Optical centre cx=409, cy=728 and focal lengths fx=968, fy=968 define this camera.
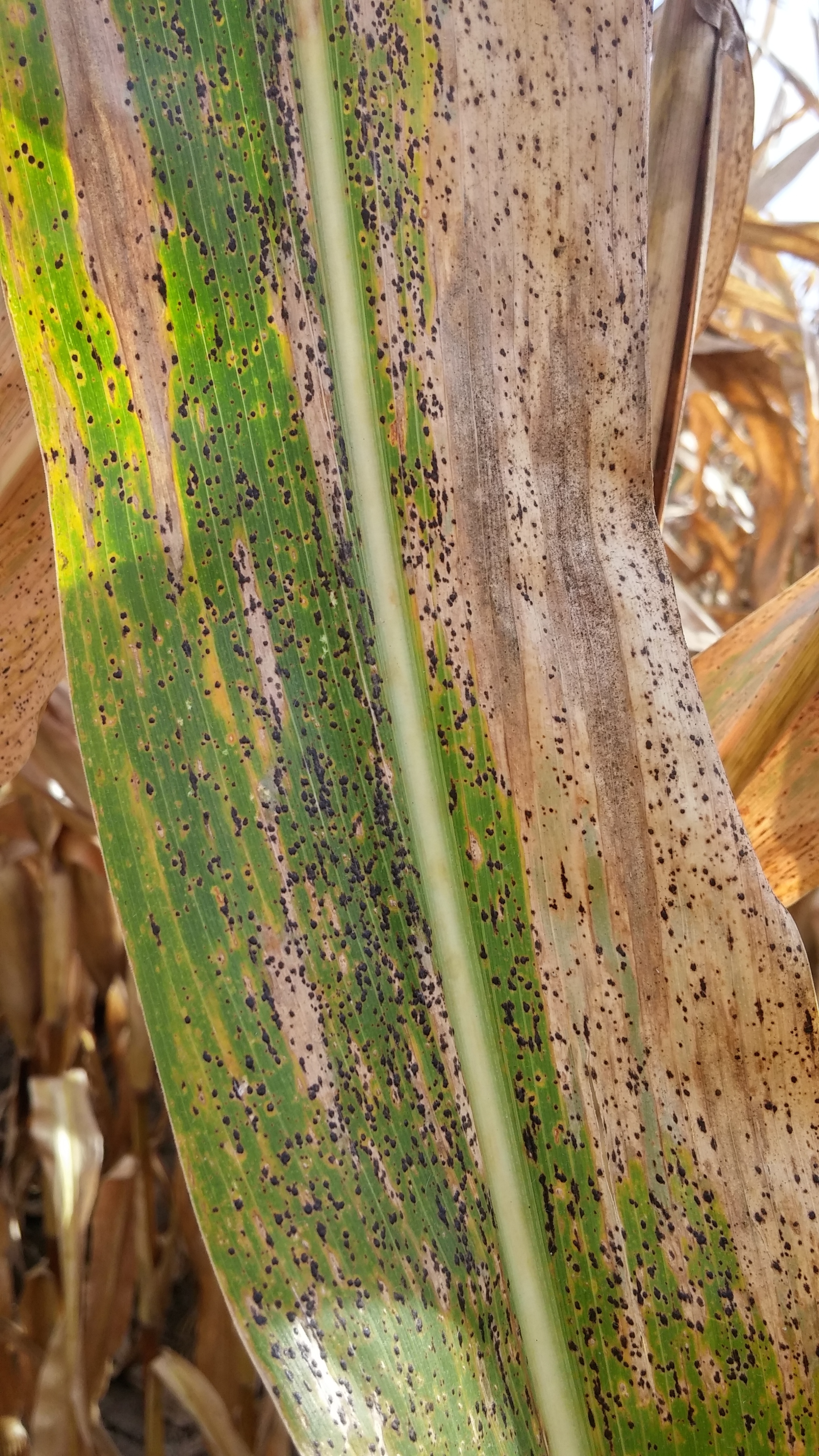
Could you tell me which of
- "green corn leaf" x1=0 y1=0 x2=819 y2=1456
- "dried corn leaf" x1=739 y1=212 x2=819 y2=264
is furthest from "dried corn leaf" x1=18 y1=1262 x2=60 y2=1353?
"dried corn leaf" x1=739 y1=212 x2=819 y2=264

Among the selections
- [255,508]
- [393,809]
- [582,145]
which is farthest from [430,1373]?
[582,145]

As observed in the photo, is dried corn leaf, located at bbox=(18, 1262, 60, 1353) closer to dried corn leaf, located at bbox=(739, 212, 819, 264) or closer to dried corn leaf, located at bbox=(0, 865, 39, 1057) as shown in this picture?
dried corn leaf, located at bbox=(0, 865, 39, 1057)

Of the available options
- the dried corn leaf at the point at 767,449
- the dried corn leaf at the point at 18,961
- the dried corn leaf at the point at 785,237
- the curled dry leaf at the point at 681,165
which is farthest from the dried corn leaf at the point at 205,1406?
the dried corn leaf at the point at 785,237

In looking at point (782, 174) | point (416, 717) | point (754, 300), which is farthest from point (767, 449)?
point (416, 717)

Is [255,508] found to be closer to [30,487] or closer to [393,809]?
[393,809]

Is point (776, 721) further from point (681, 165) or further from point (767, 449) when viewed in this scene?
point (767, 449)

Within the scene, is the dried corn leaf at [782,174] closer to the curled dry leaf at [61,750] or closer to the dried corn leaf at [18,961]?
the curled dry leaf at [61,750]
